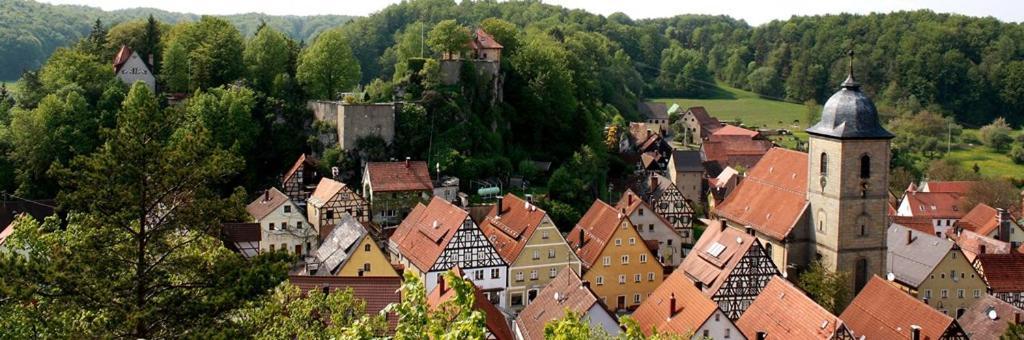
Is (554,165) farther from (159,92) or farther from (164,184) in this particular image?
(164,184)

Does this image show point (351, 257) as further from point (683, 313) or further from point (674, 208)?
point (674, 208)

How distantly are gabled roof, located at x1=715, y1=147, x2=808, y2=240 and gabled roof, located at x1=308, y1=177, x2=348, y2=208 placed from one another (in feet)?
55.6

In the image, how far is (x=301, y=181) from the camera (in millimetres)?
50688

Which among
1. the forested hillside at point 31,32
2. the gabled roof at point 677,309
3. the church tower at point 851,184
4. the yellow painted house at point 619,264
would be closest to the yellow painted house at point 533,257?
the yellow painted house at point 619,264

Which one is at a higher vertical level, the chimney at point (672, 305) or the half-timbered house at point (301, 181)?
the half-timbered house at point (301, 181)

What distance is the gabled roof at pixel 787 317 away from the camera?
28422 millimetres

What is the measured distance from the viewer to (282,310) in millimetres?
18609

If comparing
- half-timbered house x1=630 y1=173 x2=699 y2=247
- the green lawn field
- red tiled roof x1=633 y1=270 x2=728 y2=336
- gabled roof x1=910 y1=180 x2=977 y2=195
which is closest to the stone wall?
half-timbered house x1=630 y1=173 x2=699 y2=247

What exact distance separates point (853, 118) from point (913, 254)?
7.81 m

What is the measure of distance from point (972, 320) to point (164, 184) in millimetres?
28526

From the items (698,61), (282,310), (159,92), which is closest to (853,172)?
(282,310)

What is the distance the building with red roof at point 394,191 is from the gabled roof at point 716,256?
1405 cm

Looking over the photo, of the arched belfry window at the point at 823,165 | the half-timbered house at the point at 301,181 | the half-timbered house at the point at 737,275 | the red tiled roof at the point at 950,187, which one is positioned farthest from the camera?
the red tiled roof at the point at 950,187

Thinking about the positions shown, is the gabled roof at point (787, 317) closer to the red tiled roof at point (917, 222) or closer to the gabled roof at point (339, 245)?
the gabled roof at point (339, 245)
